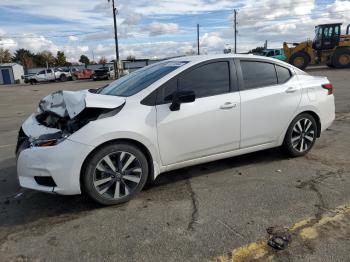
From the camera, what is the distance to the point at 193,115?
398cm

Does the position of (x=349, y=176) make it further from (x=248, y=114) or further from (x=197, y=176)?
(x=197, y=176)

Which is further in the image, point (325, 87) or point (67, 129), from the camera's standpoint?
point (325, 87)

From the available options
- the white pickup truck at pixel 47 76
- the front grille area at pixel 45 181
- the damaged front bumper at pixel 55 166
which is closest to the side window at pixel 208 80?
the damaged front bumper at pixel 55 166

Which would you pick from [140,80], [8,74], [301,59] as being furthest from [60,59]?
[140,80]

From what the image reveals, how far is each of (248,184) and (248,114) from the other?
90 cm

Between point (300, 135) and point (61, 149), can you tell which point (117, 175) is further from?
point (300, 135)

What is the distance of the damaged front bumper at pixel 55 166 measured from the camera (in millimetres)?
3383

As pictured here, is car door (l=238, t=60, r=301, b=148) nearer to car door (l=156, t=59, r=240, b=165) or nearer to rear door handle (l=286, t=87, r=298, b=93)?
rear door handle (l=286, t=87, r=298, b=93)

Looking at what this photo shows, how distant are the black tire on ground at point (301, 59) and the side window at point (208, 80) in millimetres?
25529

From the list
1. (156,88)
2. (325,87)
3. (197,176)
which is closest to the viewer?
(156,88)

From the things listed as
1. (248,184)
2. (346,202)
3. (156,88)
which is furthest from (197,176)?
(346,202)

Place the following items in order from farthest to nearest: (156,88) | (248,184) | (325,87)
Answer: (325,87) → (248,184) → (156,88)

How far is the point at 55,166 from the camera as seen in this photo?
11.1 ft

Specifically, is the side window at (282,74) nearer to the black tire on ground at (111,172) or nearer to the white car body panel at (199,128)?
the white car body panel at (199,128)
